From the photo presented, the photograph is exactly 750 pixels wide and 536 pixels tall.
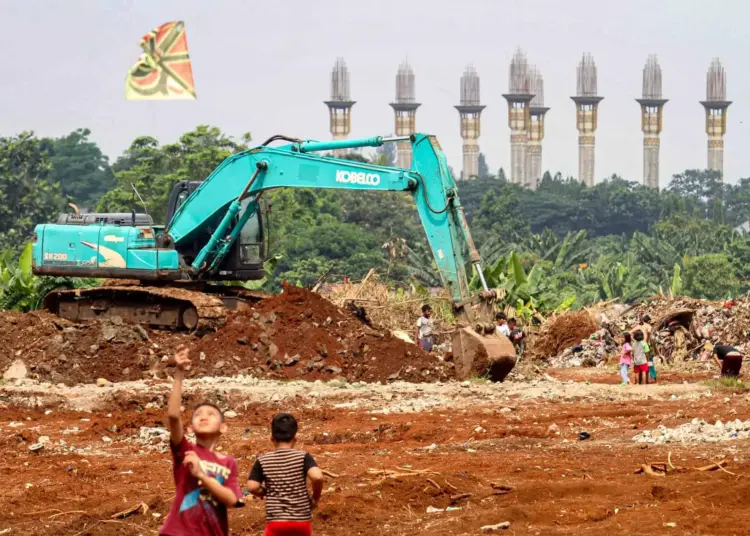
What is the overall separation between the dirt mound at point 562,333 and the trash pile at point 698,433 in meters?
14.8

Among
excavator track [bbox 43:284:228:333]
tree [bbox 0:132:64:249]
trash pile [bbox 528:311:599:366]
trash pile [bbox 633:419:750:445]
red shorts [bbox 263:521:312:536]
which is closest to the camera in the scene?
red shorts [bbox 263:521:312:536]

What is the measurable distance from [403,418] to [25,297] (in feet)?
56.1

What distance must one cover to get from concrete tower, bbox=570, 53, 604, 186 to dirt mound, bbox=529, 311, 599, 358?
122743mm

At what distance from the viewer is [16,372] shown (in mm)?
21531

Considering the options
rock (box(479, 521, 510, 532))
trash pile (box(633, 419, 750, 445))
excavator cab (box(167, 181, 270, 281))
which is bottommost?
rock (box(479, 521, 510, 532))

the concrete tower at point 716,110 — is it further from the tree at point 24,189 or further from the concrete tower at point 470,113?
the tree at point 24,189

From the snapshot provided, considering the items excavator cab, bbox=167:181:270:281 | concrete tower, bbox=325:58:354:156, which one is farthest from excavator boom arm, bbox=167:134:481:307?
concrete tower, bbox=325:58:354:156

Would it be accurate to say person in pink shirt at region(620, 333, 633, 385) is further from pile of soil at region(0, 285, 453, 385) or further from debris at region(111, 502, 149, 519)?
debris at region(111, 502, 149, 519)

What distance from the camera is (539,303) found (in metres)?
33.2

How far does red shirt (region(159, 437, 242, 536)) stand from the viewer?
7684 mm

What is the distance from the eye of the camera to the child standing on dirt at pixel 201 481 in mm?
7633

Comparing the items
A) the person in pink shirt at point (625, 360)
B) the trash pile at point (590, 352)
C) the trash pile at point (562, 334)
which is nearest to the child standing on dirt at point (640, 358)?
the person in pink shirt at point (625, 360)

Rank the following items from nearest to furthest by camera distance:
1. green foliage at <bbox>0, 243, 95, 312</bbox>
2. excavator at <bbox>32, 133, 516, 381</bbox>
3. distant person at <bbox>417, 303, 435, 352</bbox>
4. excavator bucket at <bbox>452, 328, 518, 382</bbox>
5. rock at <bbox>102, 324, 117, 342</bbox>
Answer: excavator bucket at <bbox>452, 328, 518, 382</bbox> → rock at <bbox>102, 324, 117, 342</bbox> → excavator at <bbox>32, 133, 516, 381</bbox> → distant person at <bbox>417, 303, 435, 352</bbox> → green foliage at <bbox>0, 243, 95, 312</bbox>

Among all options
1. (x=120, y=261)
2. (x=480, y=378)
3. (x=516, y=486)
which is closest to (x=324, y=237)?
(x=120, y=261)
